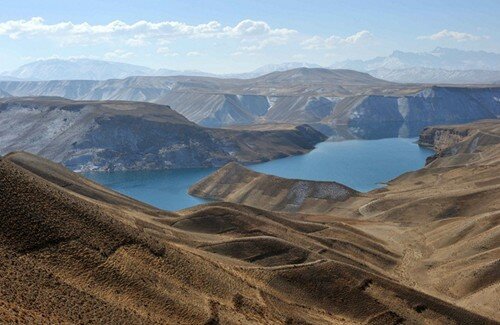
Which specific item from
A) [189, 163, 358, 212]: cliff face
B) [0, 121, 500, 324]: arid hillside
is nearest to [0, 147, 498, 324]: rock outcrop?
[0, 121, 500, 324]: arid hillside

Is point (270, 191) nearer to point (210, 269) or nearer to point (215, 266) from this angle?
point (215, 266)

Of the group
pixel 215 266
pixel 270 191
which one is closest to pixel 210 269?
pixel 215 266

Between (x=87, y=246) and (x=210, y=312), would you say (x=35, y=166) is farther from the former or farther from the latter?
(x=210, y=312)

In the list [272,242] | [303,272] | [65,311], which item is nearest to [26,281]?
[65,311]

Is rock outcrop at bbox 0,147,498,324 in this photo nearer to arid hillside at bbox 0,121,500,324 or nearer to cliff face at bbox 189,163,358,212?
arid hillside at bbox 0,121,500,324

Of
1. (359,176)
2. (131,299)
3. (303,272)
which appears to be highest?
(131,299)

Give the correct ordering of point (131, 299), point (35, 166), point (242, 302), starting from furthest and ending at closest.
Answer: point (35, 166)
point (242, 302)
point (131, 299)
